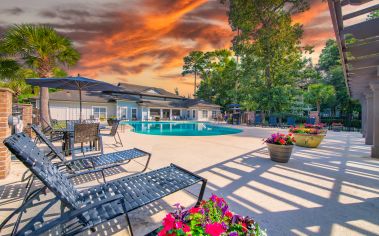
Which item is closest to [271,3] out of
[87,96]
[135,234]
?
[135,234]

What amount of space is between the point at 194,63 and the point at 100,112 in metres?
28.1

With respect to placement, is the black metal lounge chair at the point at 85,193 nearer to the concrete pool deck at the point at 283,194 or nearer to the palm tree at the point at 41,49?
the concrete pool deck at the point at 283,194

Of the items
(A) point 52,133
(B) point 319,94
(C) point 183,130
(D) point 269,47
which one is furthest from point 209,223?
(B) point 319,94

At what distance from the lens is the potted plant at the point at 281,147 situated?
15.9ft

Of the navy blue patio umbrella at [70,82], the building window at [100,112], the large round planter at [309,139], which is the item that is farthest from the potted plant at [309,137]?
the building window at [100,112]

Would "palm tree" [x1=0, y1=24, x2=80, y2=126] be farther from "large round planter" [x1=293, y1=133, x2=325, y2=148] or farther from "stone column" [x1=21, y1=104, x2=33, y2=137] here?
"large round planter" [x1=293, y1=133, x2=325, y2=148]

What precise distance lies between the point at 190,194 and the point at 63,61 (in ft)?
45.1

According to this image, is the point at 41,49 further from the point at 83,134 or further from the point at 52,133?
the point at 83,134

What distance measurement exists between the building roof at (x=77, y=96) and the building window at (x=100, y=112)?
4.38 ft

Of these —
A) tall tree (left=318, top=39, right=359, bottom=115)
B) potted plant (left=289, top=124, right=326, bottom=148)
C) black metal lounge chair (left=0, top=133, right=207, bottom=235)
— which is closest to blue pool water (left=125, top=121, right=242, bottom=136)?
potted plant (left=289, top=124, right=326, bottom=148)

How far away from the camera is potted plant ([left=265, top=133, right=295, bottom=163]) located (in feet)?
15.9

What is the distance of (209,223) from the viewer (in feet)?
3.69

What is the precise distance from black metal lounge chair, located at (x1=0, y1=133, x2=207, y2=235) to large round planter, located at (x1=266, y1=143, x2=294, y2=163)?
11.2ft

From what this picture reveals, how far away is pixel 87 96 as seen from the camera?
995 inches
